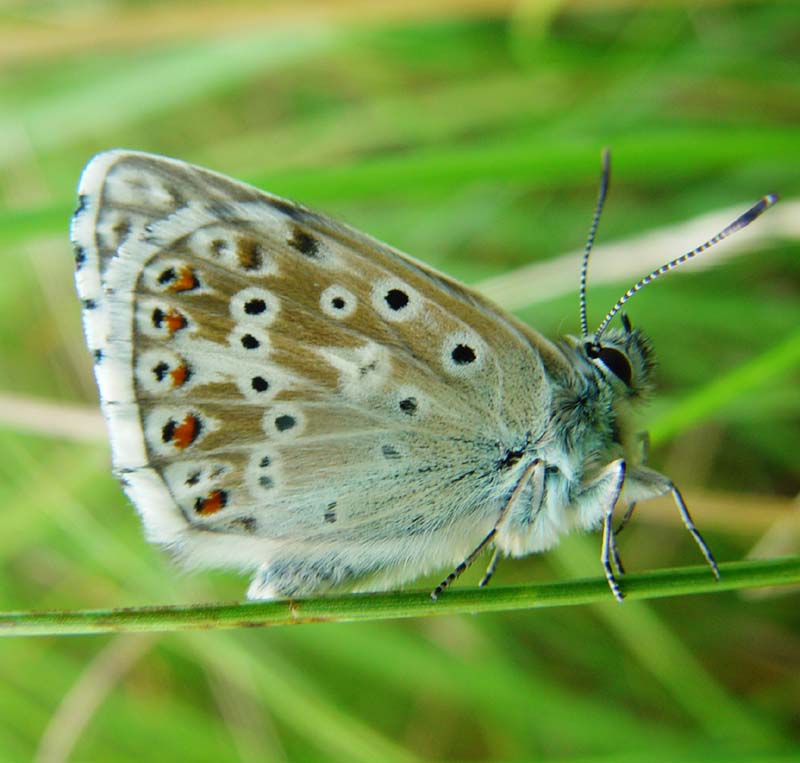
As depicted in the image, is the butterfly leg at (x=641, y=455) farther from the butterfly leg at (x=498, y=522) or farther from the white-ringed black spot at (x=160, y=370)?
the white-ringed black spot at (x=160, y=370)

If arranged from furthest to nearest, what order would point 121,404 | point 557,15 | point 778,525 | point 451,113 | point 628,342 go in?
point 451,113 < point 557,15 < point 778,525 < point 628,342 < point 121,404

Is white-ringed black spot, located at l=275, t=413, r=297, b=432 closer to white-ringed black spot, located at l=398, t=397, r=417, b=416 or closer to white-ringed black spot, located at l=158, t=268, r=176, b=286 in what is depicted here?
white-ringed black spot, located at l=398, t=397, r=417, b=416

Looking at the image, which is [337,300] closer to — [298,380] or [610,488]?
[298,380]

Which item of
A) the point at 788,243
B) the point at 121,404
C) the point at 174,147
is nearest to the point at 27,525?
the point at 121,404

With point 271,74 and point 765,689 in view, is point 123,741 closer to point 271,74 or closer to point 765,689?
point 765,689

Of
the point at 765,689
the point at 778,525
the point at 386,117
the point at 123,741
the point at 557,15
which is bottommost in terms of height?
the point at 123,741

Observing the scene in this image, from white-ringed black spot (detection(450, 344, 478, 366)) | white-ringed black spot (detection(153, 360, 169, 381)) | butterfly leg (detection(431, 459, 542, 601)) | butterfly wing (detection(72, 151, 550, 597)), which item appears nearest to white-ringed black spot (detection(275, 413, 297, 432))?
butterfly wing (detection(72, 151, 550, 597))
